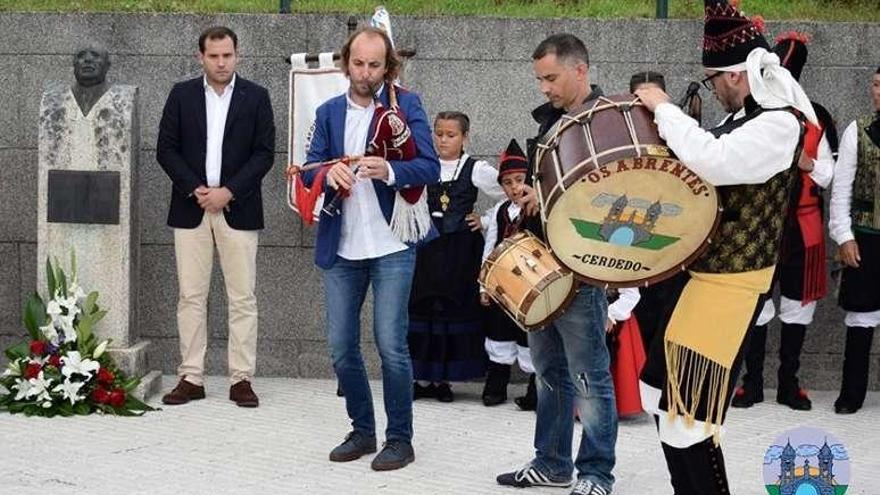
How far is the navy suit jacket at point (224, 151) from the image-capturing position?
8.55m

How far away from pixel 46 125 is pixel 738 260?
437 centimetres

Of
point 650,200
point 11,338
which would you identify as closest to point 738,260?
point 650,200

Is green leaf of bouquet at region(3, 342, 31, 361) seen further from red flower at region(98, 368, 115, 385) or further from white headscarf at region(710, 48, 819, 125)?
white headscarf at region(710, 48, 819, 125)

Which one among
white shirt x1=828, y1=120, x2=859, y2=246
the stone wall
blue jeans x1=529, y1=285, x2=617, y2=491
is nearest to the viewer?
blue jeans x1=529, y1=285, x2=617, y2=491

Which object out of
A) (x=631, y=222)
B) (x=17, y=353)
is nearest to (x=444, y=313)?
(x=17, y=353)

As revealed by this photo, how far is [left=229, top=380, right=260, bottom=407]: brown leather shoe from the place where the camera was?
848 centimetres

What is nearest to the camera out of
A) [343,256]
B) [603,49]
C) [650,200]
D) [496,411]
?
[650,200]

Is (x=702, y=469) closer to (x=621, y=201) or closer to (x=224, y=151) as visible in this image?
(x=621, y=201)

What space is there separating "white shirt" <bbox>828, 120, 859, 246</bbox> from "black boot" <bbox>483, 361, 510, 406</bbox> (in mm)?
1913

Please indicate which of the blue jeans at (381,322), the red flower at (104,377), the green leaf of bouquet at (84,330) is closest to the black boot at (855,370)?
the blue jeans at (381,322)

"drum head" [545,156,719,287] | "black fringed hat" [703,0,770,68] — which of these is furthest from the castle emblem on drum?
"black fringed hat" [703,0,770,68]

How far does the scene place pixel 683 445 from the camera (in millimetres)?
5535

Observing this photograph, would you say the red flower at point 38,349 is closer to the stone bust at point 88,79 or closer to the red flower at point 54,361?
the red flower at point 54,361

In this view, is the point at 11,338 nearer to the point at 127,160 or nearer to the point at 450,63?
the point at 127,160
